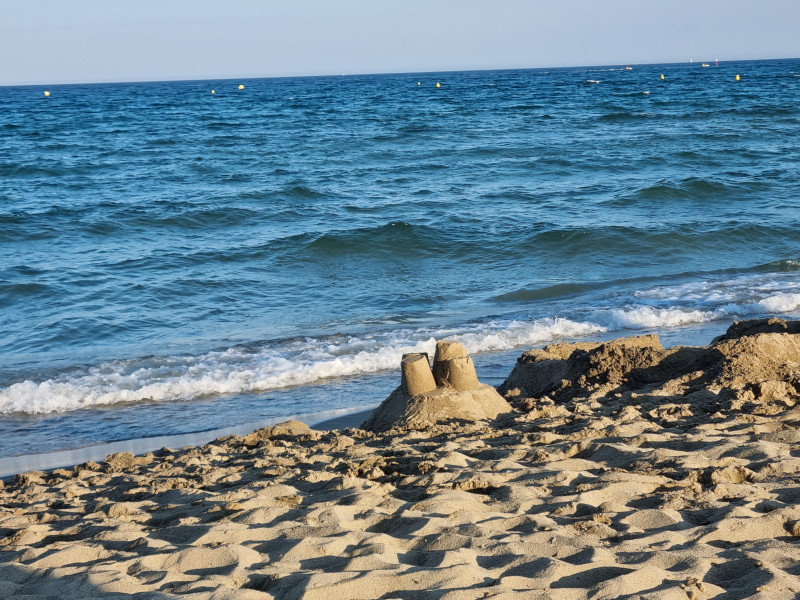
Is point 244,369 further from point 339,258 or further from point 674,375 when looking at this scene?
point 339,258

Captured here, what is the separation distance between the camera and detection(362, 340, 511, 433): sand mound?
16.7 feet

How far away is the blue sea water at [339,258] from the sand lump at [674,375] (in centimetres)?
133

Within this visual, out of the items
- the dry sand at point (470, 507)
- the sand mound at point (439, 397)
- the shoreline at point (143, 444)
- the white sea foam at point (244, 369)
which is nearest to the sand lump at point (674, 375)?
the dry sand at point (470, 507)

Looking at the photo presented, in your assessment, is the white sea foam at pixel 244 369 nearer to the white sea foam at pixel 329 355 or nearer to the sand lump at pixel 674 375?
the white sea foam at pixel 329 355

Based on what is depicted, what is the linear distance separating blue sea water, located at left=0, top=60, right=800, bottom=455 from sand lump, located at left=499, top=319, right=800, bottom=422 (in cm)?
133

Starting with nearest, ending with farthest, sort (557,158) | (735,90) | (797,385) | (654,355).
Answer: (797,385) < (654,355) < (557,158) < (735,90)

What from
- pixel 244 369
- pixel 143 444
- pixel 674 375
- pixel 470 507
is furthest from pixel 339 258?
pixel 470 507

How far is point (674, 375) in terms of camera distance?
5.48 m

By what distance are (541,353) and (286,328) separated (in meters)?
3.81

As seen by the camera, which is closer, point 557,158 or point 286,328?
point 286,328

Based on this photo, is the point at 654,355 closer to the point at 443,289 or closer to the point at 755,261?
the point at 443,289

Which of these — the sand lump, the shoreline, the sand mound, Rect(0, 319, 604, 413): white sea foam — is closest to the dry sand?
the sand lump

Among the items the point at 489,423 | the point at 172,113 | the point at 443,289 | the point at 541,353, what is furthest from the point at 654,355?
the point at 172,113

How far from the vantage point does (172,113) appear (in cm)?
3853
